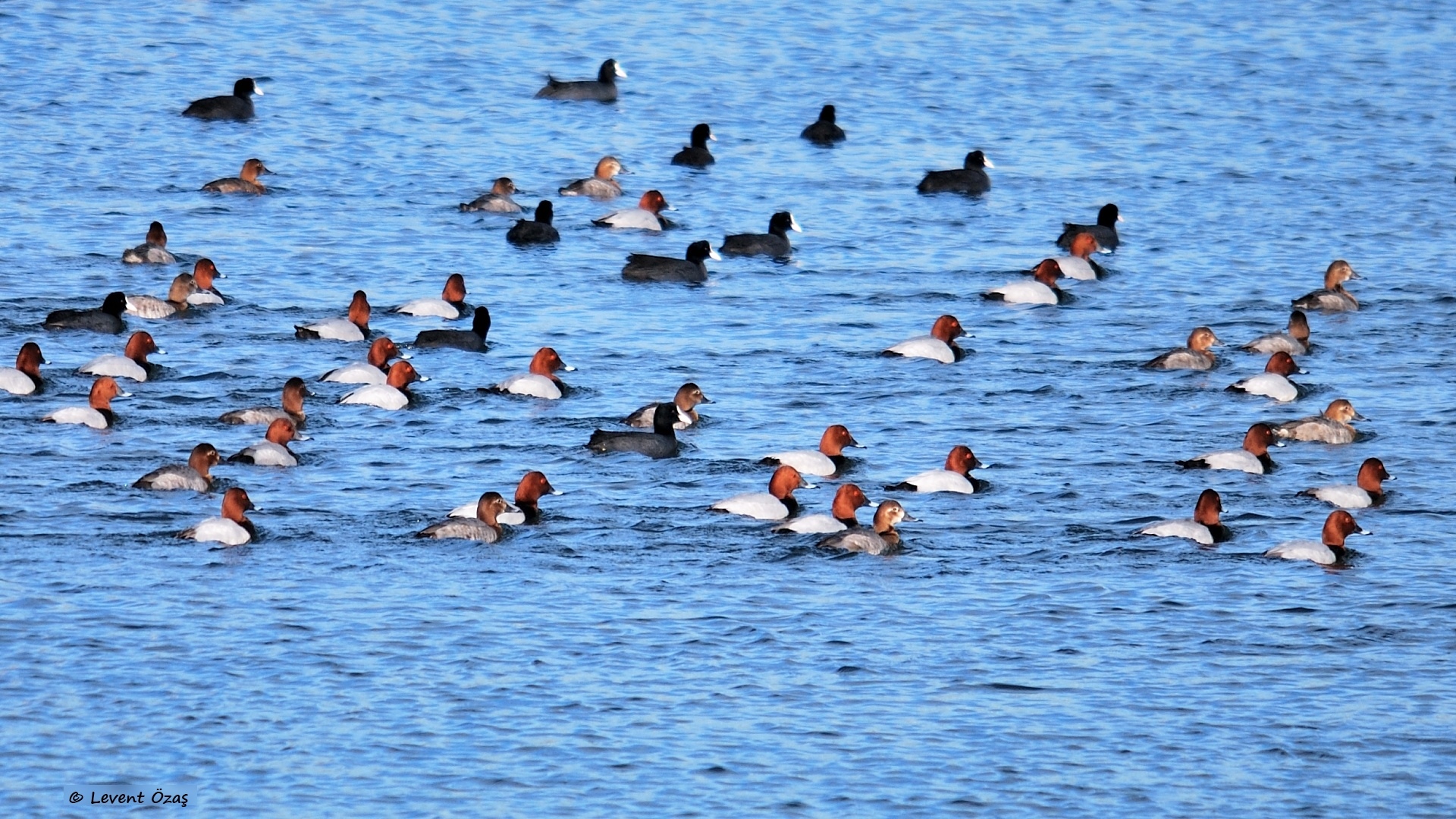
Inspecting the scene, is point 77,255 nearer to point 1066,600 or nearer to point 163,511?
point 163,511

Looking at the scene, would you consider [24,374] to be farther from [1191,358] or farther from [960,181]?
[960,181]

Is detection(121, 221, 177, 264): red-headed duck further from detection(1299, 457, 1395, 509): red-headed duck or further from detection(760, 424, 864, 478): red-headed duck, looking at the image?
detection(1299, 457, 1395, 509): red-headed duck

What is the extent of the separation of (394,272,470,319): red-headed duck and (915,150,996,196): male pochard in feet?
31.7

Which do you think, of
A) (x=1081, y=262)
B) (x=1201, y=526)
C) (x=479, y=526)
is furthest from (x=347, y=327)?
(x=1201, y=526)

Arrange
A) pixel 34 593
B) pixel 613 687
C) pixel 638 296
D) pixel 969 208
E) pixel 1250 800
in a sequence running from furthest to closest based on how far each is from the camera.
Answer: pixel 969 208 < pixel 638 296 < pixel 34 593 < pixel 613 687 < pixel 1250 800

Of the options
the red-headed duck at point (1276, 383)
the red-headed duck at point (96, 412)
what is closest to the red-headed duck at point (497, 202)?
the red-headed duck at point (96, 412)

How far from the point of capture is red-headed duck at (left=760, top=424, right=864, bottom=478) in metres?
20.1

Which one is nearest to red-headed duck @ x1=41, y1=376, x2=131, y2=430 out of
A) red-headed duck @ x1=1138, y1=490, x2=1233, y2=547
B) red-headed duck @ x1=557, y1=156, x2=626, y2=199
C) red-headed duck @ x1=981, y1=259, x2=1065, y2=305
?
red-headed duck @ x1=1138, y1=490, x2=1233, y2=547

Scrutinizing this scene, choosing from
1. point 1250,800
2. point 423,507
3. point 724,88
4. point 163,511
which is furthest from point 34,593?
point 724,88

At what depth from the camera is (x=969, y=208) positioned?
110 ft

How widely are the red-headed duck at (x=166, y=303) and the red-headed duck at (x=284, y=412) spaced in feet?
15.0

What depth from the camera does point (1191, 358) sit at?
2431cm

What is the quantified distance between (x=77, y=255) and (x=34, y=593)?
12.7 metres

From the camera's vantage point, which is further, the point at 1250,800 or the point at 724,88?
the point at 724,88
